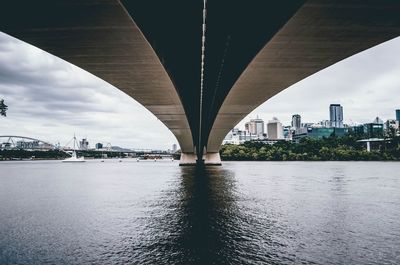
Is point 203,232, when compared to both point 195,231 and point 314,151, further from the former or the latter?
point 314,151

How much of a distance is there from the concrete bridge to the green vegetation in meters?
98.9

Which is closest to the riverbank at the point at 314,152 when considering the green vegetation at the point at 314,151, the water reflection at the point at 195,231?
the green vegetation at the point at 314,151

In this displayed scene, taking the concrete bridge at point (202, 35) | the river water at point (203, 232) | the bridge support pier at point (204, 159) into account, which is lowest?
the river water at point (203, 232)

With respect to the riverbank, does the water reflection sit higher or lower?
lower

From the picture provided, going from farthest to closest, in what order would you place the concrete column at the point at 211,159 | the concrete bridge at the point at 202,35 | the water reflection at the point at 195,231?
the concrete column at the point at 211,159 < the concrete bridge at the point at 202,35 < the water reflection at the point at 195,231

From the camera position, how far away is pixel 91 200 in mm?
19641

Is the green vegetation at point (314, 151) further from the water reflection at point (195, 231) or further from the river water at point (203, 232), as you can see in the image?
the water reflection at point (195, 231)

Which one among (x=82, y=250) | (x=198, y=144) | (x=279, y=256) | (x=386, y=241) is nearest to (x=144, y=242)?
(x=82, y=250)

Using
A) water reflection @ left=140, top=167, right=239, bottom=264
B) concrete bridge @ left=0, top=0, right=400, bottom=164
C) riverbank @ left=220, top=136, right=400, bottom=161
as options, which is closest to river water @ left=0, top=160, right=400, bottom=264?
water reflection @ left=140, top=167, right=239, bottom=264

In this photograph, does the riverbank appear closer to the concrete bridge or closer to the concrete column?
the concrete column

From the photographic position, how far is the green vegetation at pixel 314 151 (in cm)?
11031

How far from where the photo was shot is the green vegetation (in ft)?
362

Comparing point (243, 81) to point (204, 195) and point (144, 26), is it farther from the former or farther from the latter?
point (144, 26)

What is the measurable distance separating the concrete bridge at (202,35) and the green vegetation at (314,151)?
324ft
